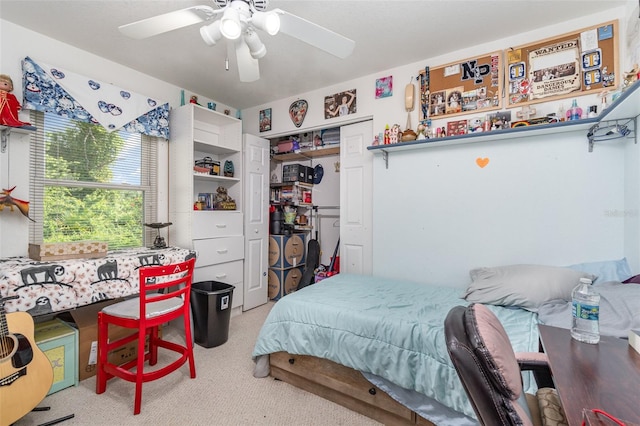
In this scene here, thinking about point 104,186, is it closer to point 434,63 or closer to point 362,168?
point 362,168

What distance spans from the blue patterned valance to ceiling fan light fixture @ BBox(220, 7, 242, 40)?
1.72 m

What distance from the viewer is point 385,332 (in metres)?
1.52

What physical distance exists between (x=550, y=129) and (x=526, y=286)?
1124 millimetres

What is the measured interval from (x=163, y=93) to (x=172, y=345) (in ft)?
8.16

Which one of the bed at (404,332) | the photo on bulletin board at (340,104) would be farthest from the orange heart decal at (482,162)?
the photo on bulletin board at (340,104)

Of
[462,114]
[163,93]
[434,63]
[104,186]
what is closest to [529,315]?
[462,114]

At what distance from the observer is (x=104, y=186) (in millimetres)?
2543

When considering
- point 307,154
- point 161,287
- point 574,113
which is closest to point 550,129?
point 574,113

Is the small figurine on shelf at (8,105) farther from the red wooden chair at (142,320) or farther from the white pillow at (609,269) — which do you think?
the white pillow at (609,269)

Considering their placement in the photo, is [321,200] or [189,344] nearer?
[189,344]

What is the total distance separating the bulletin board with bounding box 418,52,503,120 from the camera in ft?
7.43

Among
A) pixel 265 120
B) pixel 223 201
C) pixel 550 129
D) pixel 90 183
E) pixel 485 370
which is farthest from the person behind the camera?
pixel 265 120

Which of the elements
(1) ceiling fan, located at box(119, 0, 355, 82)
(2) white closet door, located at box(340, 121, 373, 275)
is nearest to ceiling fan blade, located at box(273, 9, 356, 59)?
(1) ceiling fan, located at box(119, 0, 355, 82)

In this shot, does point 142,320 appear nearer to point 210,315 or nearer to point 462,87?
point 210,315
